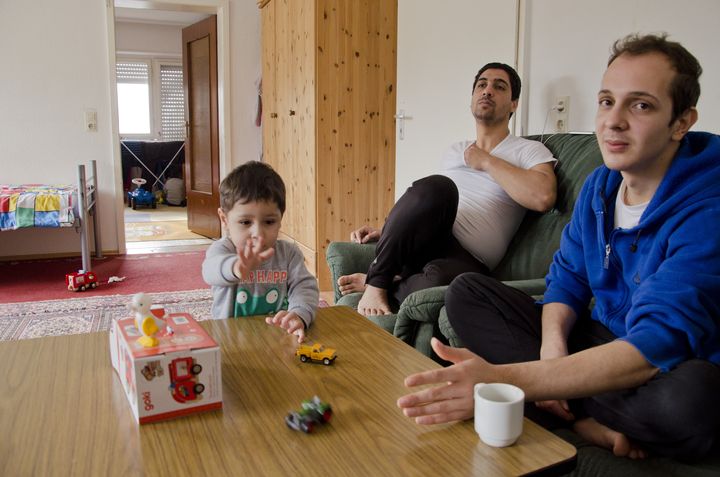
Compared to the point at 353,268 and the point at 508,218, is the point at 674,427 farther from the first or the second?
the point at 353,268

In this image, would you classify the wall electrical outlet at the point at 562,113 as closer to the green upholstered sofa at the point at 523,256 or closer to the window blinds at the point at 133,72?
the green upholstered sofa at the point at 523,256

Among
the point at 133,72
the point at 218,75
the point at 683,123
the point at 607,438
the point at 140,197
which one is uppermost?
the point at 133,72

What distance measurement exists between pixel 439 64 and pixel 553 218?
1.34 m

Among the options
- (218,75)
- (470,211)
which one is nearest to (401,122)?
(470,211)

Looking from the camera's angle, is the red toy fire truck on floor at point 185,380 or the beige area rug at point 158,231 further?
the beige area rug at point 158,231

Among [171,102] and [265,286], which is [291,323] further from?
[171,102]

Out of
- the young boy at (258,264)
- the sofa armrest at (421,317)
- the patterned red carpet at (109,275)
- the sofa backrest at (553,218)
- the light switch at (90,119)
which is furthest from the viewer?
the light switch at (90,119)

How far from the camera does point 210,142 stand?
17.8 ft

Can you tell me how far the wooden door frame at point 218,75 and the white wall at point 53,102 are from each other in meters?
0.03

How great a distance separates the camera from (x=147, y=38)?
820 centimetres

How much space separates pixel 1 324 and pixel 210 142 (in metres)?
2.85

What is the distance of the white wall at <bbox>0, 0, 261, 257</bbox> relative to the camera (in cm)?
441

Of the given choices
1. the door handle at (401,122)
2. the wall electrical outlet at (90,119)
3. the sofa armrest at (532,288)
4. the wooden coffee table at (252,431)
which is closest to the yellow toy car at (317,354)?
the wooden coffee table at (252,431)

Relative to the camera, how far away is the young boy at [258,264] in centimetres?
143
